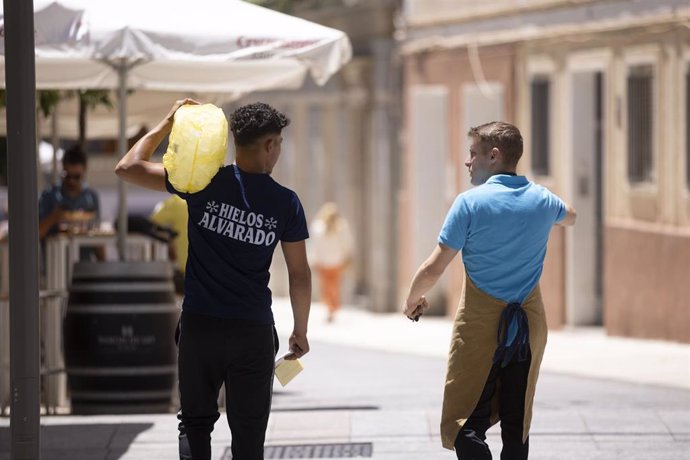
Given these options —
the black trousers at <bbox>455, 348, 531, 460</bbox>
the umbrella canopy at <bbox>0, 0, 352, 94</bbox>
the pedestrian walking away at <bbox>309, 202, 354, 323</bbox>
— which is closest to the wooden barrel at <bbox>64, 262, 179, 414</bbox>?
the umbrella canopy at <bbox>0, 0, 352, 94</bbox>

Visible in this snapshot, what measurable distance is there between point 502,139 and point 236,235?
1.14 m

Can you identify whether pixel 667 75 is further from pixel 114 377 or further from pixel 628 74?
pixel 114 377

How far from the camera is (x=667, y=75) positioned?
16938 millimetres

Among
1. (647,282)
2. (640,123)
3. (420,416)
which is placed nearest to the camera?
(420,416)

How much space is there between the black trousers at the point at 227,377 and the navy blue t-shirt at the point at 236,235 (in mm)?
59

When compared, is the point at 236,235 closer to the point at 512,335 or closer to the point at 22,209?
the point at 22,209

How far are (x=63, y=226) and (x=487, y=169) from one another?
6272mm

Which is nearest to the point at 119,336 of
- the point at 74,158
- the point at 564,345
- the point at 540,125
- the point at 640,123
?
the point at 74,158

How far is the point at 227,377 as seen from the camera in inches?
250

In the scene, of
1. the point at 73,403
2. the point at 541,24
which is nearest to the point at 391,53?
the point at 541,24

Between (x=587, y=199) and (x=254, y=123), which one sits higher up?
(x=254, y=123)

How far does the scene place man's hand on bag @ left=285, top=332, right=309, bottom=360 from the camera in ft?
21.4

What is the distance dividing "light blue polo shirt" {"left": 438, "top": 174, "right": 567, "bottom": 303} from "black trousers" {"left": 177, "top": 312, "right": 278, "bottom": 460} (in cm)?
84

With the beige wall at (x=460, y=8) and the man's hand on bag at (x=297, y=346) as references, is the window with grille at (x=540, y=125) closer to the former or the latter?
the beige wall at (x=460, y=8)
